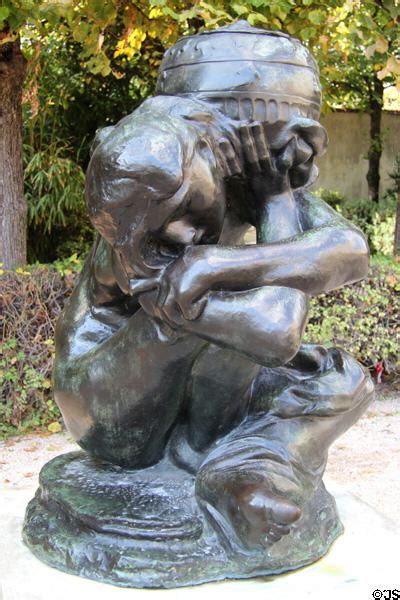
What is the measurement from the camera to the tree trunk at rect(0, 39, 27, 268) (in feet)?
19.8

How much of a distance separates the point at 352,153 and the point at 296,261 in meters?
13.2

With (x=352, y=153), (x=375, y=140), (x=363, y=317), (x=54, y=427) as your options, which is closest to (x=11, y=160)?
(x=54, y=427)

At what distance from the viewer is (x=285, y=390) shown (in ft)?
7.23

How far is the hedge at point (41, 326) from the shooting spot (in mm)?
5168

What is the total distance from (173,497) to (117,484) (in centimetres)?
19

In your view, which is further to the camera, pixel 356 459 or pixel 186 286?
pixel 356 459

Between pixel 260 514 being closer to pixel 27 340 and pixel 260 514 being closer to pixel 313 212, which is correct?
pixel 313 212

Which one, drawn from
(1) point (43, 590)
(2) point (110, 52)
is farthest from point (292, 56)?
(2) point (110, 52)

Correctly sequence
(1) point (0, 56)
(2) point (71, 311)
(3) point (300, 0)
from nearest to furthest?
(2) point (71, 311)
(3) point (300, 0)
(1) point (0, 56)

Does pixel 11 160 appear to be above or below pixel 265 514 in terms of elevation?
below

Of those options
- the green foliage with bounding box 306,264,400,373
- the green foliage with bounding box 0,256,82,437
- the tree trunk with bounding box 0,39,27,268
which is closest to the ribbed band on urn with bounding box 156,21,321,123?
the green foliage with bounding box 0,256,82,437

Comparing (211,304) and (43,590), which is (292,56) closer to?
(211,304)

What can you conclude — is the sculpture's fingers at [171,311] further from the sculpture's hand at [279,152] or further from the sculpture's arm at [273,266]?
the sculpture's hand at [279,152]

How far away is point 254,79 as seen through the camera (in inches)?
79.6
